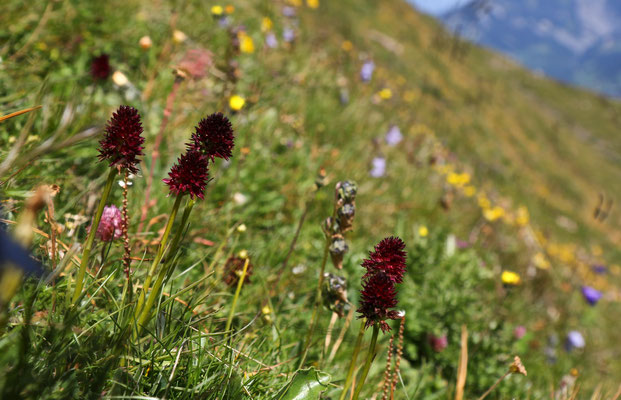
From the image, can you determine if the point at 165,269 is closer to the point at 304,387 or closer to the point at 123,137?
the point at 123,137

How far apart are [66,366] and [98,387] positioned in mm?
128

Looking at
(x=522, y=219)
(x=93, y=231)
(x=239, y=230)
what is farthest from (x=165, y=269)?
(x=522, y=219)

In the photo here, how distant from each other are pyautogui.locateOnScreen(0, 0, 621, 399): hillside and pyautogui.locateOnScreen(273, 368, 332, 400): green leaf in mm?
88

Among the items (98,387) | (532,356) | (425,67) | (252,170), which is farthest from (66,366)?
(425,67)

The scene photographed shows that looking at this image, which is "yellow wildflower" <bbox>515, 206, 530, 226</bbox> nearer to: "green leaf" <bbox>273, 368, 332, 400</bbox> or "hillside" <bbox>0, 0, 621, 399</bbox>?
"hillside" <bbox>0, 0, 621, 399</bbox>

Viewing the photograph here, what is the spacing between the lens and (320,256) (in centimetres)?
271

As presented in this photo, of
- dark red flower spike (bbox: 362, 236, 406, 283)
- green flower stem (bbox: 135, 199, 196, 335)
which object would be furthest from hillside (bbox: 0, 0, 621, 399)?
dark red flower spike (bbox: 362, 236, 406, 283)

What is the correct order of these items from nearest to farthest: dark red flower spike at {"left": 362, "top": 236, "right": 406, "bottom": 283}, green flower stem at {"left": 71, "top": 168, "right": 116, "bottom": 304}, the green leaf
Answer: green flower stem at {"left": 71, "top": 168, "right": 116, "bottom": 304}, dark red flower spike at {"left": 362, "top": 236, "right": 406, "bottom": 283}, the green leaf

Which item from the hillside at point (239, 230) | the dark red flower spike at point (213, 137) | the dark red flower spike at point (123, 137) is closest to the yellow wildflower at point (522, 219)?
the hillside at point (239, 230)

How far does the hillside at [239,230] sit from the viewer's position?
3.99 ft

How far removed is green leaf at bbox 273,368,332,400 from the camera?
1.38m

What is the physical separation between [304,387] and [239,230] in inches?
33.4

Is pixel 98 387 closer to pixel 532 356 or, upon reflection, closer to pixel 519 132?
pixel 532 356

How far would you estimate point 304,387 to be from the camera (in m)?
1.40
